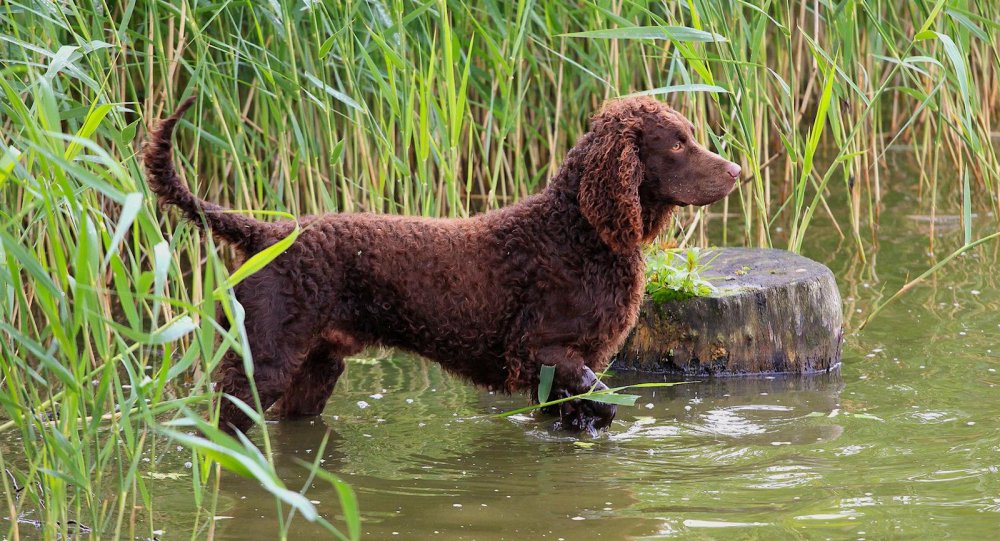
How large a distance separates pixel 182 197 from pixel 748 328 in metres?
2.43

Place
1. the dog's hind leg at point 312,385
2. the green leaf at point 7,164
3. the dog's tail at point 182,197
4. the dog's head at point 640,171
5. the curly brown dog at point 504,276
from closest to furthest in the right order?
the green leaf at point 7,164, the dog's tail at point 182,197, the curly brown dog at point 504,276, the dog's head at point 640,171, the dog's hind leg at point 312,385

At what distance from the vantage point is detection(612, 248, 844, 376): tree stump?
466 centimetres

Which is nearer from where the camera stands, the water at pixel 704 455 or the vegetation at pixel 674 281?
the water at pixel 704 455

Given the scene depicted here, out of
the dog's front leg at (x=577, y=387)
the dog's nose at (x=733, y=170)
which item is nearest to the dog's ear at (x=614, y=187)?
the dog's nose at (x=733, y=170)

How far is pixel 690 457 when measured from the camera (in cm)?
369

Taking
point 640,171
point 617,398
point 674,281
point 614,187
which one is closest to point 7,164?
point 617,398

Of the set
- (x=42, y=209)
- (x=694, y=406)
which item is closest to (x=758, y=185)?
(x=694, y=406)

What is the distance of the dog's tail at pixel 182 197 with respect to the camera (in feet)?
11.3

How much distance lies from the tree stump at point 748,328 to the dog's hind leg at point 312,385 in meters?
1.35

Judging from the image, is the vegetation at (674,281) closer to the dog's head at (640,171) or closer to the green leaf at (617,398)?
the dog's head at (640,171)

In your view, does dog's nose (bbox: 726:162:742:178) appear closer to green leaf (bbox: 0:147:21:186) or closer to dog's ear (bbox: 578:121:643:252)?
dog's ear (bbox: 578:121:643:252)

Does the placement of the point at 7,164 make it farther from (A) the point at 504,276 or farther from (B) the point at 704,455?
(B) the point at 704,455

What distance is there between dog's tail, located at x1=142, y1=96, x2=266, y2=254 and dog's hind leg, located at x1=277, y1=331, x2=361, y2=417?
1.97 feet

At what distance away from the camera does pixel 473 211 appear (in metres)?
6.82
